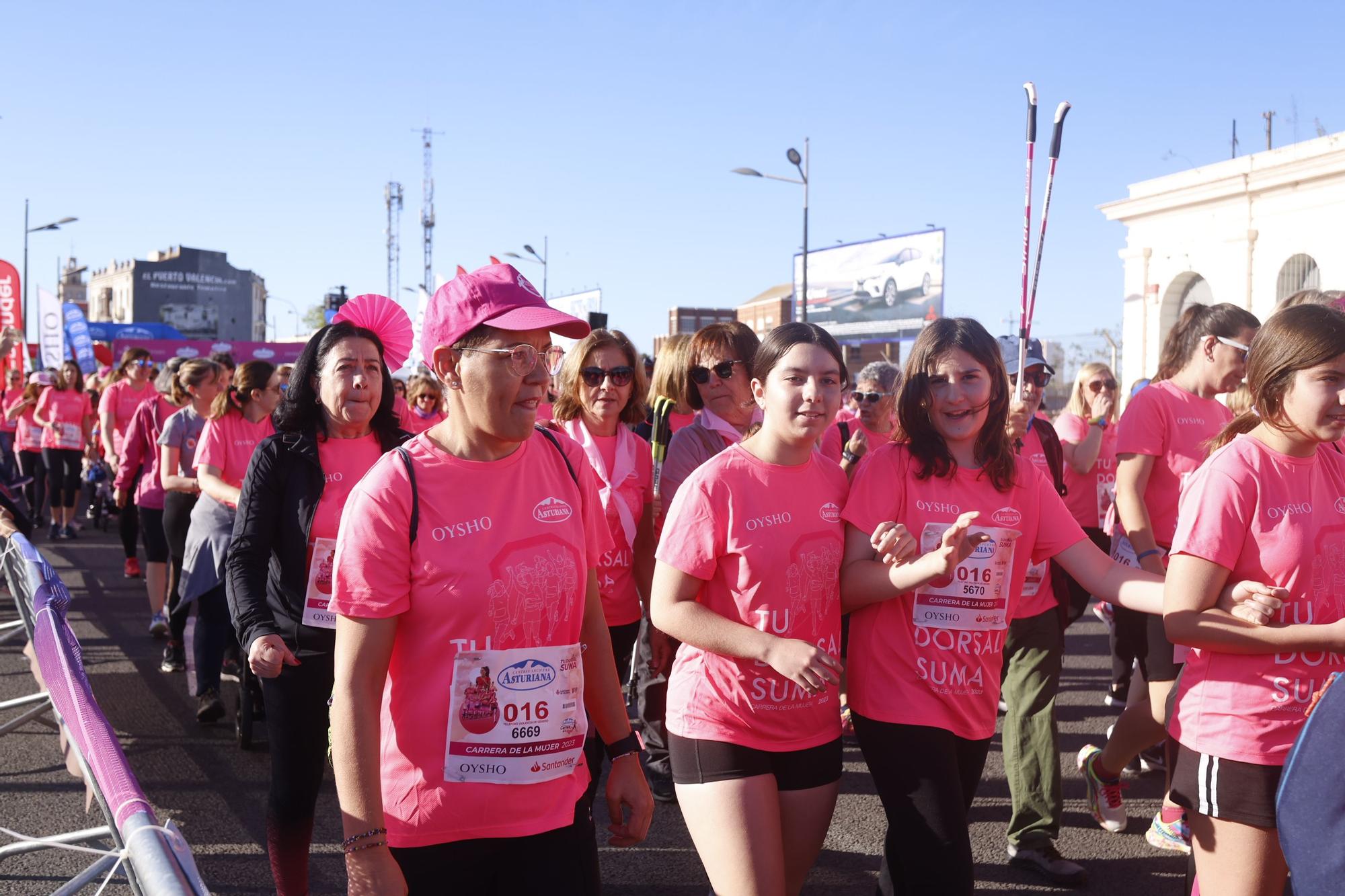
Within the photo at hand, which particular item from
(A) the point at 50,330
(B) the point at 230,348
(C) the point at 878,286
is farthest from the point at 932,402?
(C) the point at 878,286

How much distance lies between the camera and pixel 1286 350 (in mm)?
2883

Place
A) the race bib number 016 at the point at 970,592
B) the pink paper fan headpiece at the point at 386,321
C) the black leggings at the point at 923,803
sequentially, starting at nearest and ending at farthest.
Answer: the black leggings at the point at 923,803 < the race bib number 016 at the point at 970,592 < the pink paper fan headpiece at the point at 386,321

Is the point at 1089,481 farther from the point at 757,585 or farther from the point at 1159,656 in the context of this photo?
the point at 757,585

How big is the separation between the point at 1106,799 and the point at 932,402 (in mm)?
2533

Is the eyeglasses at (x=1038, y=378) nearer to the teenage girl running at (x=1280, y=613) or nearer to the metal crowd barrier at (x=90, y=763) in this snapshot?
the teenage girl running at (x=1280, y=613)

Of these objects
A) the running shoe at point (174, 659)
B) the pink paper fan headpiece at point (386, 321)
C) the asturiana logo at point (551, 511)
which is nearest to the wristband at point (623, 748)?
the asturiana logo at point (551, 511)

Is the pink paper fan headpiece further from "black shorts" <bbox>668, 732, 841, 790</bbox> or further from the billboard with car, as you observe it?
the billboard with car

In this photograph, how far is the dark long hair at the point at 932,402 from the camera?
3.18 metres

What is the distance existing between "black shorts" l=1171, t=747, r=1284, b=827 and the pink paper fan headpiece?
9.13 ft

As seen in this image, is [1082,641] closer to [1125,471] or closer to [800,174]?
[1125,471]

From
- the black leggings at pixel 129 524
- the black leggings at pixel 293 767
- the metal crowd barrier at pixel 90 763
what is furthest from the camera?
the black leggings at pixel 129 524

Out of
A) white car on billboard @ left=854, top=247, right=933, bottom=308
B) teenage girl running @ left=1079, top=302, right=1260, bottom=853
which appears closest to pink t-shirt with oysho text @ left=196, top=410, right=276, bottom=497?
teenage girl running @ left=1079, top=302, right=1260, bottom=853

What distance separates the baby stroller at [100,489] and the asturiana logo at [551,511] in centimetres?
1353

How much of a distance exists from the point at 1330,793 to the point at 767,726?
153cm
